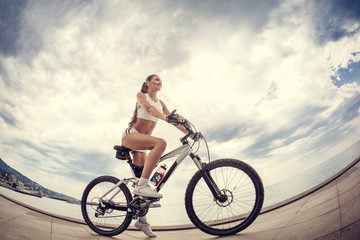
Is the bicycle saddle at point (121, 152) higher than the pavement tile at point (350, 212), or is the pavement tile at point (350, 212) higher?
the bicycle saddle at point (121, 152)

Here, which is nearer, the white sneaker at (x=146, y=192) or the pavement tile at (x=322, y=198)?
the pavement tile at (x=322, y=198)

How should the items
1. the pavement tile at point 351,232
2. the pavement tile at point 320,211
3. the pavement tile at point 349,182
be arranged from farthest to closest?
the pavement tile at point 349,182 < the pavement tile at point 320,211 < the pavement tile at point 351,232

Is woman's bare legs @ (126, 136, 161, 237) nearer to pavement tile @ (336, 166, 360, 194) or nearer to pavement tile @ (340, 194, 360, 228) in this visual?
pavement tile @ (340, 194, 360, 228)

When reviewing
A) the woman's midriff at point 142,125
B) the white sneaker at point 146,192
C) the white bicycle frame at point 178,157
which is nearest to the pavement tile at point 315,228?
the white bicycle frame at point 178,157

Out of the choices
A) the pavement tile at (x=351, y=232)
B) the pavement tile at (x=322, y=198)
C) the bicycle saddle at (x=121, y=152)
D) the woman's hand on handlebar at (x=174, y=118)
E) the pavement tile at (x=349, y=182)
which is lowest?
the pavement tile at (x=351, y=232)

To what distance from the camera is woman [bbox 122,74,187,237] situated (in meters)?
2.26

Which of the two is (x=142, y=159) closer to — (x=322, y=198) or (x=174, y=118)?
(x=174, y=118)

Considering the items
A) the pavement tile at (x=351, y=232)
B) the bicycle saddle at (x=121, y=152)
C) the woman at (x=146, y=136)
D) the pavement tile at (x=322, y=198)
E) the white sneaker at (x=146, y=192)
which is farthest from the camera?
the bicycle saddle at (x=121, y=152)

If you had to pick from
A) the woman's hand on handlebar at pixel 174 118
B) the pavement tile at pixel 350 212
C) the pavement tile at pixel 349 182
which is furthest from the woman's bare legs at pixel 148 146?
the pavement tile at pixel 349 182

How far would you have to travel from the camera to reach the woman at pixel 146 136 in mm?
2264

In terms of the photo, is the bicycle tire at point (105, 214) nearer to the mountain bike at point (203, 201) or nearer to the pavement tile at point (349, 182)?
the mountain bike at point (203, 201)

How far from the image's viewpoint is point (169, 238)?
8.07ft

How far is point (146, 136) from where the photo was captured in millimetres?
2453

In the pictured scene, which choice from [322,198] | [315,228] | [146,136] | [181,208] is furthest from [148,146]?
[322,198]
